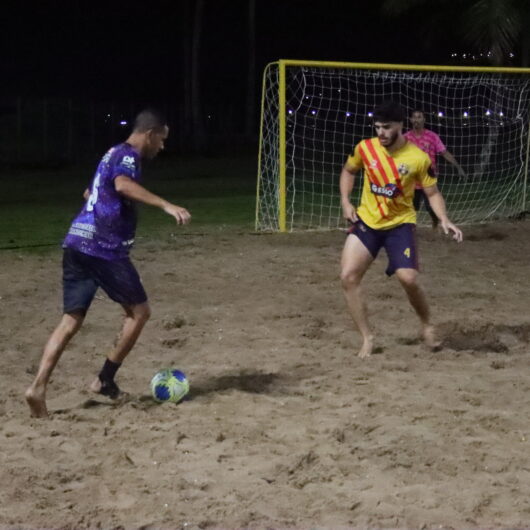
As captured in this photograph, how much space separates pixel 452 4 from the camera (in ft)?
91.3

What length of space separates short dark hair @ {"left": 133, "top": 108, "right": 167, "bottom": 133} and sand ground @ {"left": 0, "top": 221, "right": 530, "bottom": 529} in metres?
1.75

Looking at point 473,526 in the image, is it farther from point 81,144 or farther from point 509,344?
point 81,144

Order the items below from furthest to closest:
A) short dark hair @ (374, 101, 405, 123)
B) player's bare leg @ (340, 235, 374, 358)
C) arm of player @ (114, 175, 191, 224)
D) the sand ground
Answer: player's bare leg @ (340, 235, 374, 358)
short dark hair @ (374, 101, 405, 123)
arm of player @ (114, 175, 191, 224)
the sand ground

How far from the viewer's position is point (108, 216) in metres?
6.28

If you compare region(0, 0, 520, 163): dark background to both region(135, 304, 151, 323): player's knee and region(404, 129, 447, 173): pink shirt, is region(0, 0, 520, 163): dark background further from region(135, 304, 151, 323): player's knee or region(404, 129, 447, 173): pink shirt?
region(135, 304, 151, 323): player's knee

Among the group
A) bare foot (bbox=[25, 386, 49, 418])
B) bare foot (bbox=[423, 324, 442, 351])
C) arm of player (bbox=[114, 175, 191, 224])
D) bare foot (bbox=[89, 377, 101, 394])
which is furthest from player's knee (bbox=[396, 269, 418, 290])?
bare foot (bbox=[25, 386, 49, 418])

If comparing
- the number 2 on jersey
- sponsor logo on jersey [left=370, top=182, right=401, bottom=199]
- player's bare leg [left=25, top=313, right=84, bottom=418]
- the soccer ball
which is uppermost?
the number 2 on jersey

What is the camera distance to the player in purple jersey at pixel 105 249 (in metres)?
6.24

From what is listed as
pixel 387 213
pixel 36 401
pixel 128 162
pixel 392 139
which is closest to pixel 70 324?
pixel 36 401

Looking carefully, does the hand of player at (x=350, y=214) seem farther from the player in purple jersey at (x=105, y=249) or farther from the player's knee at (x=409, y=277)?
the player in purple jersey at (x=105, y=249)

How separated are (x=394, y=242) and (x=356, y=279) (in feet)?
1.33

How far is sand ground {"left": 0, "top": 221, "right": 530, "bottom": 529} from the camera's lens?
493cm

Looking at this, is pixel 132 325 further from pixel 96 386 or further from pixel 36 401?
pixel 36 401

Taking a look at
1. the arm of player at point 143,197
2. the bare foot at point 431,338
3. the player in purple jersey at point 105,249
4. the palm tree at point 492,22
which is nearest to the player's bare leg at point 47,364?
the player in purple jersey at point 105,249
